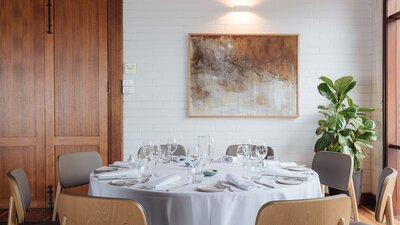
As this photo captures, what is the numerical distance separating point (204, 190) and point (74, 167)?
1.56 meters

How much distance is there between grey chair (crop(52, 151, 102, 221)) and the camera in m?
2.87

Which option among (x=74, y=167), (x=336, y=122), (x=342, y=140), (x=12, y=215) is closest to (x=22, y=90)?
(x=74, y=167)

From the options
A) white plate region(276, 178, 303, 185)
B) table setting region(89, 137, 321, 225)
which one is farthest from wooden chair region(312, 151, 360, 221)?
white plate region(276, 178, 303, 185)

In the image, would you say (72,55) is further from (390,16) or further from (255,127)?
(390,16)

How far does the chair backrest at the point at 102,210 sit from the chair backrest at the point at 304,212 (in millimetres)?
514

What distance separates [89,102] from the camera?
4164 millimetres

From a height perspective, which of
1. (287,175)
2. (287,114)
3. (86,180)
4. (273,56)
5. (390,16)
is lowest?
(86,180)

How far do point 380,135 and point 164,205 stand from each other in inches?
130

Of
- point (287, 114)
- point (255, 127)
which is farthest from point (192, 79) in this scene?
point (287, 114)

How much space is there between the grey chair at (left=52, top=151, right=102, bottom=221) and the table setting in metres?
0.71

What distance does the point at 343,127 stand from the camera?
12.8 feet

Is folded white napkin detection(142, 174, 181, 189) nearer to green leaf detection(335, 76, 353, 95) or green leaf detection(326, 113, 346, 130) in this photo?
green leaf detection(326, 113, 346, 130)

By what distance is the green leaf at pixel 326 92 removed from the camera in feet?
12.8

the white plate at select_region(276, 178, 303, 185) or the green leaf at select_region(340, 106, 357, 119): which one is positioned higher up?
the green leaf at select_region(340, 106, 357, 119)
